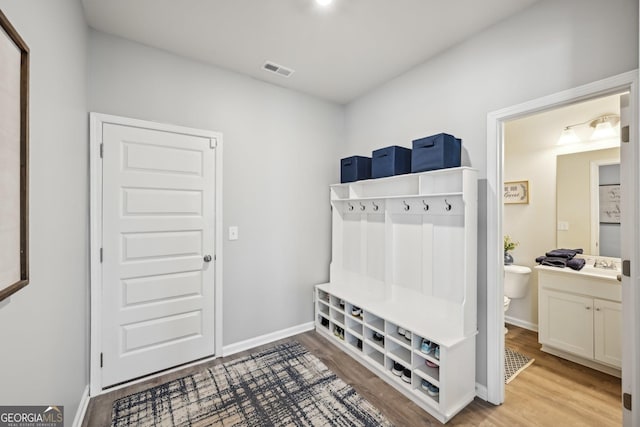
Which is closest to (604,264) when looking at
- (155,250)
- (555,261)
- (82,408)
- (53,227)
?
(555,261)

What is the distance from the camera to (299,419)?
1.83m

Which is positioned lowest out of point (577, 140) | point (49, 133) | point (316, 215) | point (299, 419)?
point (299, 419)

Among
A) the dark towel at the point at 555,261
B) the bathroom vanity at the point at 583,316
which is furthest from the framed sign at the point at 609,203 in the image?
the dark towel at the point at 555,261

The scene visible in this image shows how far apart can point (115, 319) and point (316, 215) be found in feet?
6.78

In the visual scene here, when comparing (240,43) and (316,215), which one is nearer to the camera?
(240,43)

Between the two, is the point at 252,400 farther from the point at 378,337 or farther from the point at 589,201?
the point at 589,201

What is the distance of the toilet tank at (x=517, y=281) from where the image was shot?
324cm

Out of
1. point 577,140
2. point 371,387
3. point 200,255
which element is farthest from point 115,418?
point 577,140

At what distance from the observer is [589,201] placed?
2.87 meters

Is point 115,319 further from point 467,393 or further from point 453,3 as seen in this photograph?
point 453,3

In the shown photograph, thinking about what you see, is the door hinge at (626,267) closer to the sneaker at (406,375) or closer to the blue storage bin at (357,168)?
the sneaker at (406,375)

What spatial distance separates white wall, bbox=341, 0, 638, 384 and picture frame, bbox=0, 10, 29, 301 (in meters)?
2.47

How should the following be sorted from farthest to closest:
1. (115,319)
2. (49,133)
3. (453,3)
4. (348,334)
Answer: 1. (348,334)
2. (115,319)
3. (453,3)
4. (49,133)

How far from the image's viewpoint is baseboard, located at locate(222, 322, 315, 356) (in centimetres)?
266
